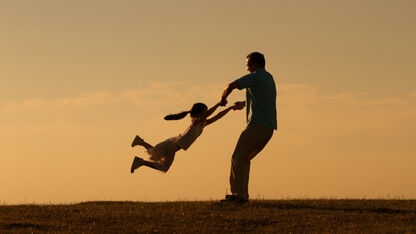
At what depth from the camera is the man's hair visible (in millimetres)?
18422

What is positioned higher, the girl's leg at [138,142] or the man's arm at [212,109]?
the man's arm at [212,109]

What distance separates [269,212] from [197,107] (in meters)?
3.29

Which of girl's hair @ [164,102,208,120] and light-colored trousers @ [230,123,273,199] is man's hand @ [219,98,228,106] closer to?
light-colored trousers @ [230,123,273,199]

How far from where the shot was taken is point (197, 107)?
63.2 ft

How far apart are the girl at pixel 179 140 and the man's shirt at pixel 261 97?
863 millimetres

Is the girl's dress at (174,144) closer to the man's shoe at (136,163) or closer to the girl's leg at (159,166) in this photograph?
the girl's leg at (159,166)

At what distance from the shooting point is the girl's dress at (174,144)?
19500 mm

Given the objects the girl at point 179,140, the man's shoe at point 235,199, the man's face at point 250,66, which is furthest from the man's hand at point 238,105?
the man's shoe at point 235,199

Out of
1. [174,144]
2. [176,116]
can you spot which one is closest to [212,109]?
[176,116]

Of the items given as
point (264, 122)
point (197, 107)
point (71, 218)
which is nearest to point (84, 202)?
point (71, 218)

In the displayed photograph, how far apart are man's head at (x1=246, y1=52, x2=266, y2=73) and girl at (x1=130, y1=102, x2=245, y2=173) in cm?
113

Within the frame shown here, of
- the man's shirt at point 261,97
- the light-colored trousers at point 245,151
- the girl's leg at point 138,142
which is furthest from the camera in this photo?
the girl's leg at point 138,142

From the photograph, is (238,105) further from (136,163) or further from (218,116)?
(136,163)

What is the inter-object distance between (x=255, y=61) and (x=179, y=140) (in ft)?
9.90
